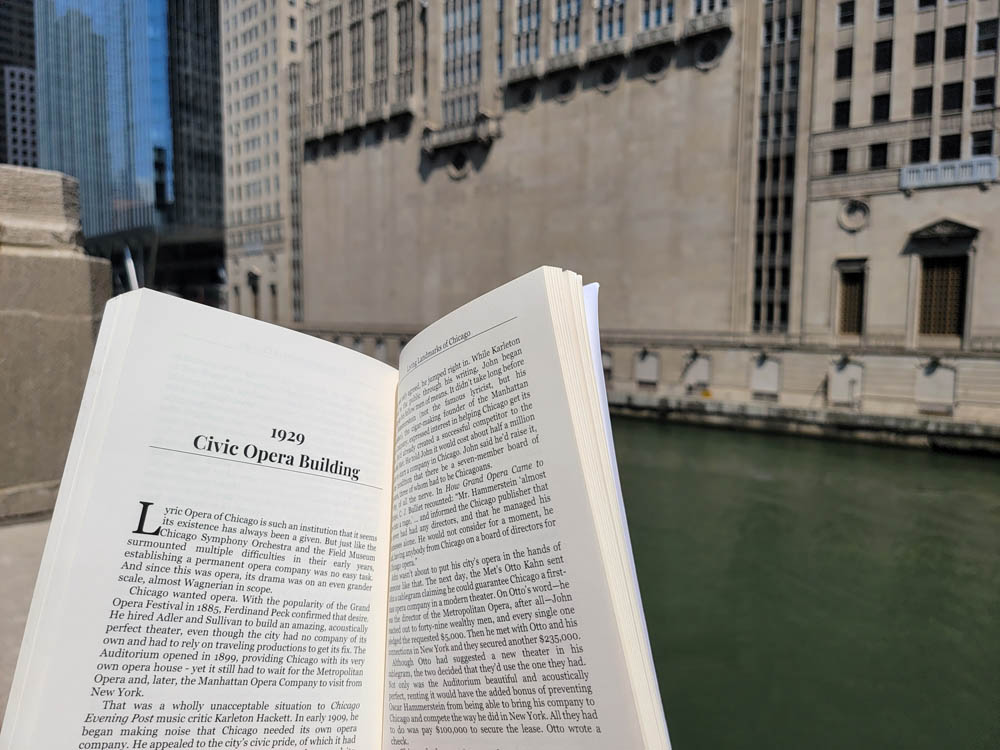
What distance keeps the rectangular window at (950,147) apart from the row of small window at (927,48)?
4.40ft

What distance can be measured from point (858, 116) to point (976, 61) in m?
1.84

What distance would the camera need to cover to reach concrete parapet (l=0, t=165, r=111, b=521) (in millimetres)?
1318

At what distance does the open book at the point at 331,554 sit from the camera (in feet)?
2.12

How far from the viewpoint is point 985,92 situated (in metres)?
10.8

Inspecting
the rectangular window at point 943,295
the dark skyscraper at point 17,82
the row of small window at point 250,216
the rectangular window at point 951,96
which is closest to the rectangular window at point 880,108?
the rectangular window at point 951,96

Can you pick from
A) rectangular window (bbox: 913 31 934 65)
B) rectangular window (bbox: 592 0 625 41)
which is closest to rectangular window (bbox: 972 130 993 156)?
rectangular window (bbox: 913 31 934 65)

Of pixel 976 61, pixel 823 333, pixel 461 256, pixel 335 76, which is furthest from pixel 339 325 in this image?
pixel 976 61

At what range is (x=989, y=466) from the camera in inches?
348

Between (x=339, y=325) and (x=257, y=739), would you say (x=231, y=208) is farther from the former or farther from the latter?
(x=257, y=739)

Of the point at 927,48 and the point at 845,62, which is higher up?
the point at 845,62

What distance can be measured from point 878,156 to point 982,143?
1558mm

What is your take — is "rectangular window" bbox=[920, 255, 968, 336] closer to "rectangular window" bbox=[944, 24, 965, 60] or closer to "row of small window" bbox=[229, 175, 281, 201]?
"rectangular window" bbox=[944, 24, 965, 60]

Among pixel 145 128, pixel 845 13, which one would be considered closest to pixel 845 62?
pixel 845 13

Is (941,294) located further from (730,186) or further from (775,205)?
(730,186)
